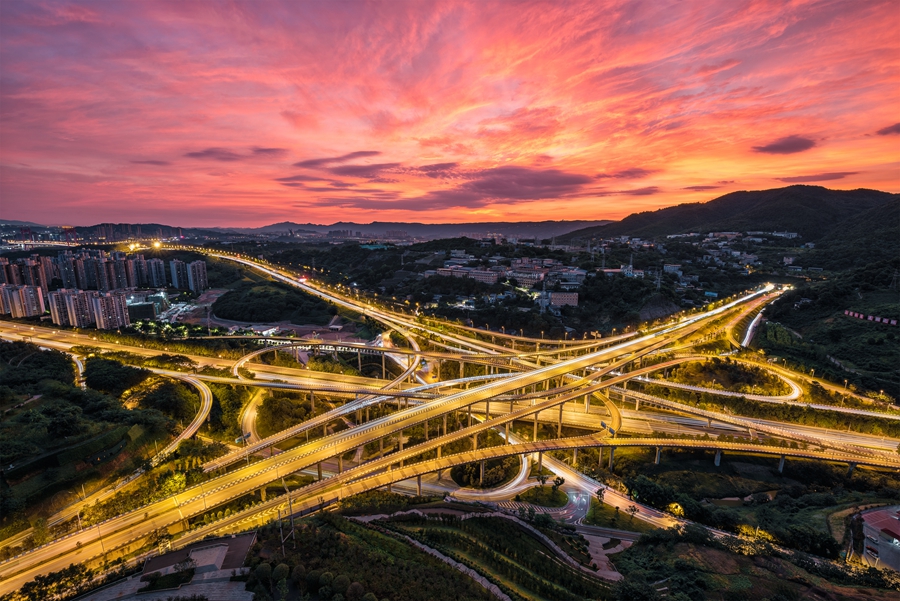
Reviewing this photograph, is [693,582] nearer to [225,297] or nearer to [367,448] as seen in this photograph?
[367,448]

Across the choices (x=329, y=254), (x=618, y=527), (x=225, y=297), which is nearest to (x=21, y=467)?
(x=618, y=527)

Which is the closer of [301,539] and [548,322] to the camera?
[301,539]

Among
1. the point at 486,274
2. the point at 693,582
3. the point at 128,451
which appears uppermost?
the point at 486,274

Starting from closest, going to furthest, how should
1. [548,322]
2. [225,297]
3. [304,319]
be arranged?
[548,322] → [304,319] → [225,297]

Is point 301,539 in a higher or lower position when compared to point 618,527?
higher

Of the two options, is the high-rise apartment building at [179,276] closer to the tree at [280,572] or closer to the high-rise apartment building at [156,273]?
the high-rise apartment building at [156,273]

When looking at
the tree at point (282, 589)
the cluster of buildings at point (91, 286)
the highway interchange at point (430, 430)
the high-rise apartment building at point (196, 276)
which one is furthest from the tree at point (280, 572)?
the high-rise apartment building at point (196, 276)

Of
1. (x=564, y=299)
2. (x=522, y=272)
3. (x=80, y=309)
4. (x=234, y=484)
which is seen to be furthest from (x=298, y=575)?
(x=522, y=272)
